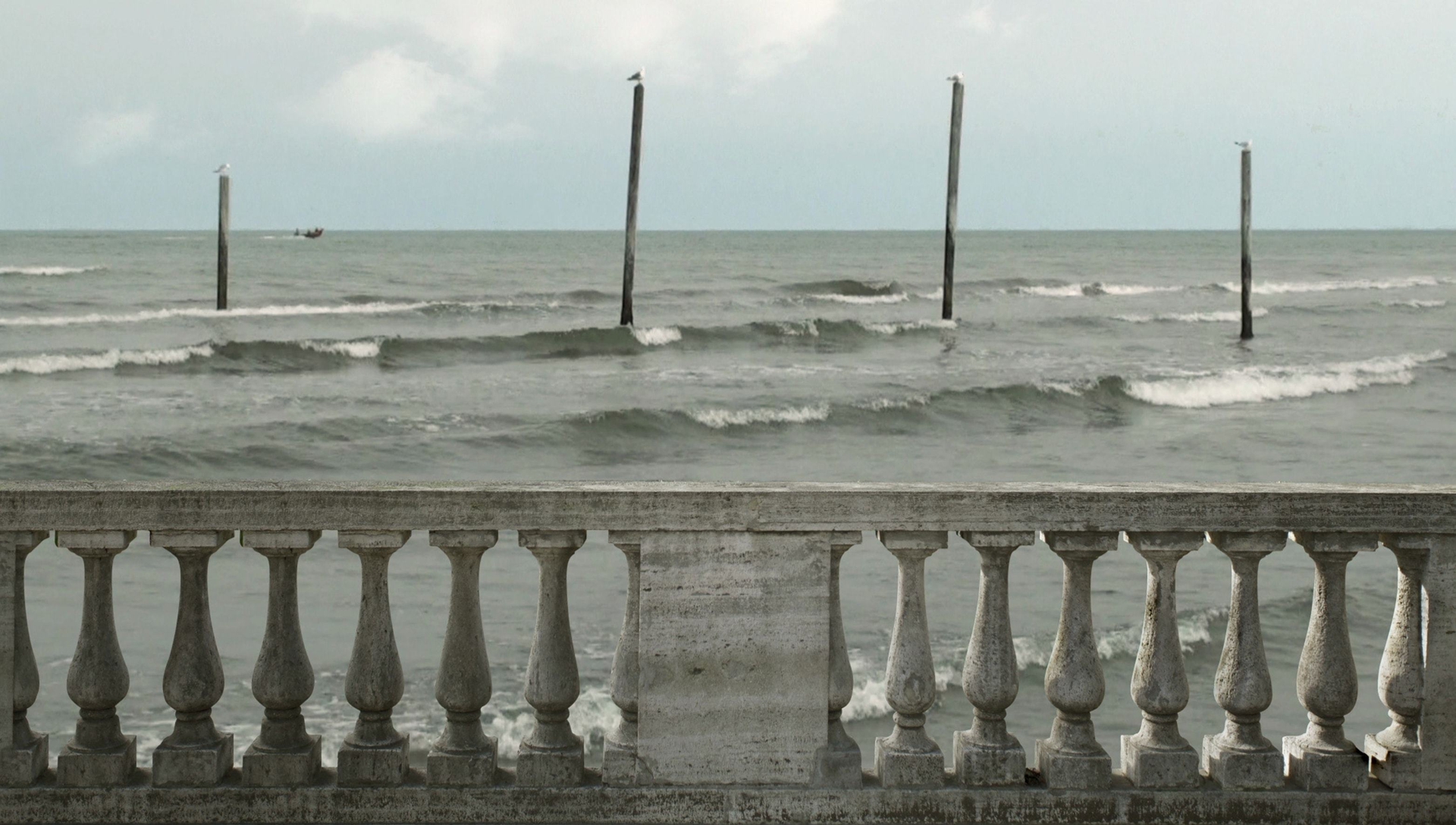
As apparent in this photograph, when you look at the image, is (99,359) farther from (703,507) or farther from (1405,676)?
(1405,676)

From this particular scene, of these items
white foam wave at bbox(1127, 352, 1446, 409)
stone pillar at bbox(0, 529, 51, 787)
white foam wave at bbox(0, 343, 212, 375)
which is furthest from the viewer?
white foam wave at bbox(0, 343, 212, 375)

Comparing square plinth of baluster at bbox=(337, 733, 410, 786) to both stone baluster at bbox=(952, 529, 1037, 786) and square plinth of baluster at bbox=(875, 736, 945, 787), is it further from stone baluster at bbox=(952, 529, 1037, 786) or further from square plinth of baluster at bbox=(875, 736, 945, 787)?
stone baluster at bbox=(952, 529, 1037, 786)

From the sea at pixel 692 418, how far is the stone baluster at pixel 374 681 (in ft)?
8.04

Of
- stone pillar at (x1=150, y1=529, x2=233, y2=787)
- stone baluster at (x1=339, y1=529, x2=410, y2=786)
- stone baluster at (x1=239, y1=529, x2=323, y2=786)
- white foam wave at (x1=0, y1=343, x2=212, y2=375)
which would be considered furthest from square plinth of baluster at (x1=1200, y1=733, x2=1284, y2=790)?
white foam wave at (x1=0, y1=343, x2=212, y2=375)

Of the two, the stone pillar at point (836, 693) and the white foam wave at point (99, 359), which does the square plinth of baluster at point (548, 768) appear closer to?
the stone pillar at point (836, 693)

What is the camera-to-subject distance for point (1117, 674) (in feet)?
20.6

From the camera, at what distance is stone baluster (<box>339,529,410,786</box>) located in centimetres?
299

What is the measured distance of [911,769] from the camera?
302cm

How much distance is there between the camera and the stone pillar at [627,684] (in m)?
2.97

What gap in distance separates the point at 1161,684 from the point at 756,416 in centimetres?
1444

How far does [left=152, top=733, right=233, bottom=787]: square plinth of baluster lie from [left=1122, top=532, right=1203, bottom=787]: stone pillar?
2025 millimetres

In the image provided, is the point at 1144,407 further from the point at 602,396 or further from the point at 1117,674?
the point at 1117,674

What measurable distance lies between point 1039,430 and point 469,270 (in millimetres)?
44829

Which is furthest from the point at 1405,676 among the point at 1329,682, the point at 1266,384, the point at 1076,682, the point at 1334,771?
the point at 1266,384
